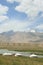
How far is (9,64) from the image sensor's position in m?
32.8

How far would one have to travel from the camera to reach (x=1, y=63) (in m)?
33.2

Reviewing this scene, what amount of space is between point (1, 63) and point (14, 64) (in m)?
2.48

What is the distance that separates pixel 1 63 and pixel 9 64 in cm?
157

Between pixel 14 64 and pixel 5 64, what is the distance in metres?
2.35

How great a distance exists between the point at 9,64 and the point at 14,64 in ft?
4.70

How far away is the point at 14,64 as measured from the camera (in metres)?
33.9

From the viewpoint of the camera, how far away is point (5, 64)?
32156mm

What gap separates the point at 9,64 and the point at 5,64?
0.92 meters
